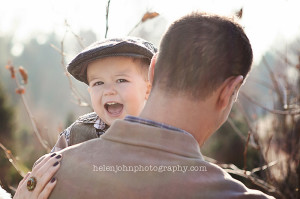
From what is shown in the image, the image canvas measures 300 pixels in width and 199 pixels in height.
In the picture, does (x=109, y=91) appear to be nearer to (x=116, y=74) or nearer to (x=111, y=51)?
(x=116, y=74)

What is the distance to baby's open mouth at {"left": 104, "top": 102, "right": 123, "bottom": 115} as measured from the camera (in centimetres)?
267

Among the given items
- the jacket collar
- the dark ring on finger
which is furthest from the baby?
the jacket collar

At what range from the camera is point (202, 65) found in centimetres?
148

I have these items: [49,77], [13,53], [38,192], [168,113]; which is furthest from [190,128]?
[49,77]

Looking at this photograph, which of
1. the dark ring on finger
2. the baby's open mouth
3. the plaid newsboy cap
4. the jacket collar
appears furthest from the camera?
the baby's open mouth

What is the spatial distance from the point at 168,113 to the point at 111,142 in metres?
0.23

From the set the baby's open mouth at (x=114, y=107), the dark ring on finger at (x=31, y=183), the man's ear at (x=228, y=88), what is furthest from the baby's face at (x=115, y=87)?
the man's ear at (x=228, y=88)

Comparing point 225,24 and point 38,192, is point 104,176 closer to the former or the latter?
point 38,192

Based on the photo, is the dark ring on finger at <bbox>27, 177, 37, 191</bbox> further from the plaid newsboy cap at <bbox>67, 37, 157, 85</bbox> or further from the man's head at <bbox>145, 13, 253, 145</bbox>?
the plaid newsboy cap at <bbox>67, 37, 157, 85</bbox>

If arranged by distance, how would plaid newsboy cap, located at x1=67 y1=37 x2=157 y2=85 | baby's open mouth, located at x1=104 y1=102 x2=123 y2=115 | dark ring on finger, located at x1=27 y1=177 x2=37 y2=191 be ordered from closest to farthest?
dark ring on finger, located at x1=27 y1=177 x2=37 y2=191, plaid newsboy cap, located at x1=67 y1=37 x2=157 y2=85, baby's open mouth, located at x1=104 y1=102 x2=123 y2=115

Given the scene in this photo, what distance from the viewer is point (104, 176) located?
1.40 m

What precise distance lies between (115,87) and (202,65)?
1202 mm

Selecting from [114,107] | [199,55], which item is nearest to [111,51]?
[114,107]

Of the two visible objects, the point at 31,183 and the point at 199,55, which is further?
the point at 31,183
